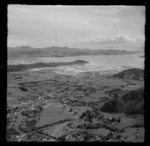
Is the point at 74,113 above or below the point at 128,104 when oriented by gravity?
below

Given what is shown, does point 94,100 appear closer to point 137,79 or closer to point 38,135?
point 38,135

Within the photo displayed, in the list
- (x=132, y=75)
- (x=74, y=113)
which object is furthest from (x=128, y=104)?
(x=132, y=75)

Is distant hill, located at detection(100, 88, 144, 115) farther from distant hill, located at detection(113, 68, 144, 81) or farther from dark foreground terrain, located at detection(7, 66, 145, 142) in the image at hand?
distant hill, located at detection(113, 68, 144, 81)

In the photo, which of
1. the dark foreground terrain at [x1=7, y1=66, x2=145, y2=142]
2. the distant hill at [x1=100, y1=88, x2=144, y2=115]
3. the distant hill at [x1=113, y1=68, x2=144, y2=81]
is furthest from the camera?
the distant hill at [x1=113, y1=68, x2=144, y2=81]

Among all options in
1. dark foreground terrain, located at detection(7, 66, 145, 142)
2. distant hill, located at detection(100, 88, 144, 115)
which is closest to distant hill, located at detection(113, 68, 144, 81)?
dark foreground terrain, located at detection(7, 66, 145, 142)

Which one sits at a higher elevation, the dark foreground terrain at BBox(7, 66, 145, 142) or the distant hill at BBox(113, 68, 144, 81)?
the distant hill at BBox(113, 68, 144, 81)

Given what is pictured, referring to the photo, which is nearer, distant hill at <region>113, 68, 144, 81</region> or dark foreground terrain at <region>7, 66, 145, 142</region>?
dark foreground terrain at <region>7, 66, 145, 142</region>

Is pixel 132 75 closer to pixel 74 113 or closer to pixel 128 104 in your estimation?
pixel 128 104
